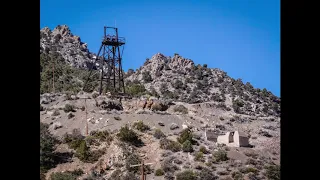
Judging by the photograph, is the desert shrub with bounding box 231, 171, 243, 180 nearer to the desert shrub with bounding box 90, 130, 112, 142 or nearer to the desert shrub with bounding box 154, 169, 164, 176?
the desert shrub with bounding box 154, 169, 164, 176

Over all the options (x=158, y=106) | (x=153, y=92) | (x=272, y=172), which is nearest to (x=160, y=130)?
(x=158, y=106)

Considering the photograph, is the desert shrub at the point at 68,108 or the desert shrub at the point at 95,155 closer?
the desert shrub at the point at 95,155

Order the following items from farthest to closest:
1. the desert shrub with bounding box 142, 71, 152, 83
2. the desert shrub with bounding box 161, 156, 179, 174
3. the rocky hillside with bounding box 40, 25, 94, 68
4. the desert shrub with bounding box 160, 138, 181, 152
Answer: the rocky hillside with bounding box 40, 25, 94, 68 < the desert shrub with bounding box 142, 71, 152, 83 < the desert shrub with bounding box 160, 138, 181, 152 < the desert shrub with bounding box 161, 156, 179, 174

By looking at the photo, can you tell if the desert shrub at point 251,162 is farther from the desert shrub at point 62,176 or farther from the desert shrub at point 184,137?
the desert shrub at point 62,176

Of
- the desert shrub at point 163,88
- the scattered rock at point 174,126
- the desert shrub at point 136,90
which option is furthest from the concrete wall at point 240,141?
the desert shrub at point 163,88

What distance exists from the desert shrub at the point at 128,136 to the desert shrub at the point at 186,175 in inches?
221

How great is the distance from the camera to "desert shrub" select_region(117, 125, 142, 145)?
101 feet

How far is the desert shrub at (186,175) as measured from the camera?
25656 millimetres

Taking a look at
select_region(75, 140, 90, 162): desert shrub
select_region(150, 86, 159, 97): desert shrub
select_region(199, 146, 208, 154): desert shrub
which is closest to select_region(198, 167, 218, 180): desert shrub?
select_region(199, 146, 208, 154): desert shrub

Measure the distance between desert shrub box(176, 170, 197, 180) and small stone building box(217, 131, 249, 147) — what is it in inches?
262

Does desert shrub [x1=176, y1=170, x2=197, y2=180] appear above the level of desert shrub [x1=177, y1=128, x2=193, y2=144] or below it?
below
